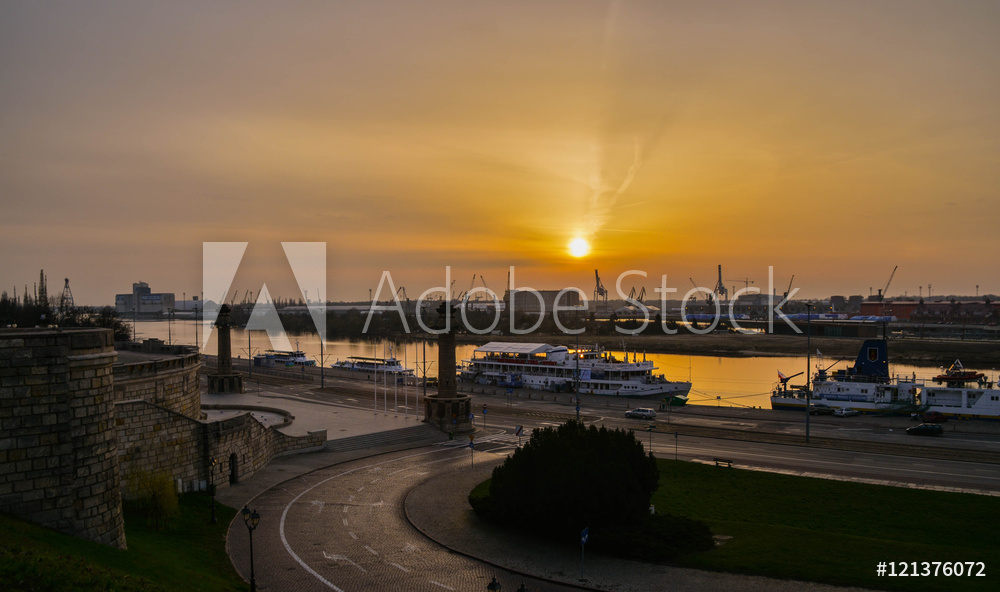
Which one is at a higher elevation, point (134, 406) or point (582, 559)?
point (134, 406)

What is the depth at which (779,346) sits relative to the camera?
13038 cm

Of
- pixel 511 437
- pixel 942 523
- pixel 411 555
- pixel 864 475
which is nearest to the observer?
pixel 411 555

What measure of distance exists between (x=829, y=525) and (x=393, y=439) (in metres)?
23.7

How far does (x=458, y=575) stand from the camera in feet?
60.9

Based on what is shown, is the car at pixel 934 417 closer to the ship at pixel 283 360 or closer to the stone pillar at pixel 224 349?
the stone pillar at pixel 224 349

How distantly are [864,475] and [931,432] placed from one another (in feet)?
49.0

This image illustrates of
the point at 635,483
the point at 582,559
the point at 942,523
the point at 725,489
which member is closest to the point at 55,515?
the point at 582,559

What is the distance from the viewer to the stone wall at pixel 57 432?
46.5ft

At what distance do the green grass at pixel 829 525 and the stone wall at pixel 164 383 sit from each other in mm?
21428

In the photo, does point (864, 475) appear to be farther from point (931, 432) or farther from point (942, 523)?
point (931, 432)

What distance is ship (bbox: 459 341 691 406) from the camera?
63062mm

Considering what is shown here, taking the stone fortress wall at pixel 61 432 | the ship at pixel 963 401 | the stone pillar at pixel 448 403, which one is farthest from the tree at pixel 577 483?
the ship at pixel 963 401

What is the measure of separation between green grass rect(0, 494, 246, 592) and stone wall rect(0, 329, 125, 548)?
53 cm

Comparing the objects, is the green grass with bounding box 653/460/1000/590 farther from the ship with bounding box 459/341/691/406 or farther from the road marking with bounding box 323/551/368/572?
Result: the ship with bounding box 459/341/691/406
